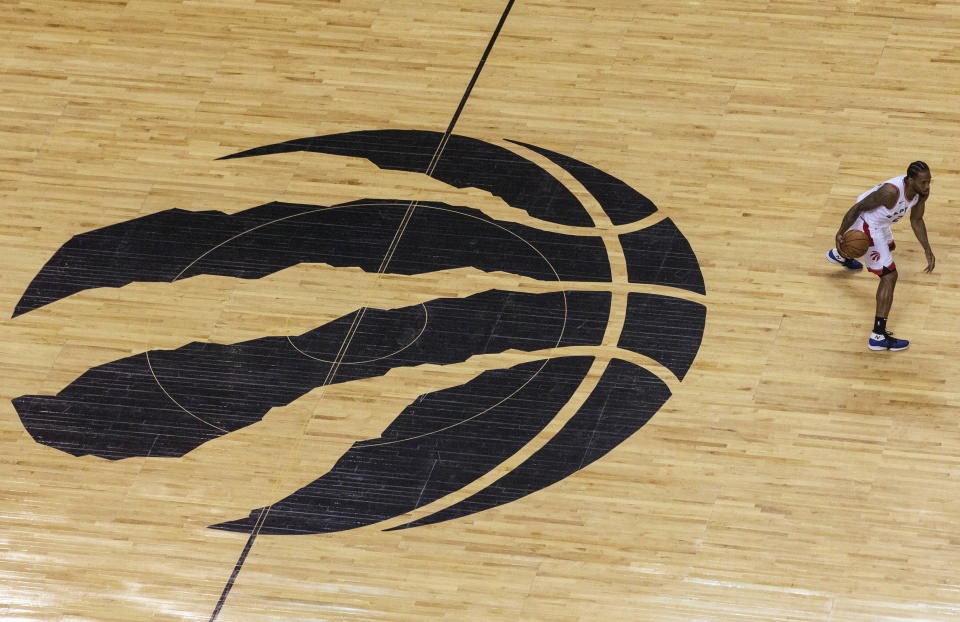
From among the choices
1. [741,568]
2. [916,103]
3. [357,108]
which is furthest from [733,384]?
[357,108]

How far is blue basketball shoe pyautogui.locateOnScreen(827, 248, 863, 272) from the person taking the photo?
855 cm

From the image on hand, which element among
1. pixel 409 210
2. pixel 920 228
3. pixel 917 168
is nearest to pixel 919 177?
pixel 917 168

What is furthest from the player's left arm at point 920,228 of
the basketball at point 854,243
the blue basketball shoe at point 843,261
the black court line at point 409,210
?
the black court line at point 409,210

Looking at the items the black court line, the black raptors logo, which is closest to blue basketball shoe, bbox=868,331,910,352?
the black raptors logo

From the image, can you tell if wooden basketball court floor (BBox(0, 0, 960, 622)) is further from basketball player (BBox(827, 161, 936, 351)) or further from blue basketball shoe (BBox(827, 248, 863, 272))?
basketball player (BBox(827, 161, 936, 351))

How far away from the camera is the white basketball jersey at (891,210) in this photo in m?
7.83

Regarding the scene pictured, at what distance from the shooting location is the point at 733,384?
26.4 feet

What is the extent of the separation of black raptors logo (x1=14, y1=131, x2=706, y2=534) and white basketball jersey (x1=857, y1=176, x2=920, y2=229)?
125 centimetres

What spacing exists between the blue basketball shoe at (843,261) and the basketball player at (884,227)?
45 centimetres

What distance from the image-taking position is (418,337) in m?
8.51

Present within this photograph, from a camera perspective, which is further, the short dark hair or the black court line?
the short dark hair

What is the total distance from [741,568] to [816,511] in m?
0.62

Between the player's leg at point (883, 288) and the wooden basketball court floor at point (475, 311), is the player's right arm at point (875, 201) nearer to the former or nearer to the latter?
the player's leg at point (883, 288)

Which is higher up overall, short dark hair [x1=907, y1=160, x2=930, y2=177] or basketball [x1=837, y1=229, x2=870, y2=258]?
short dark hair [x1=907, y1=160, x2=930, y2=177]
